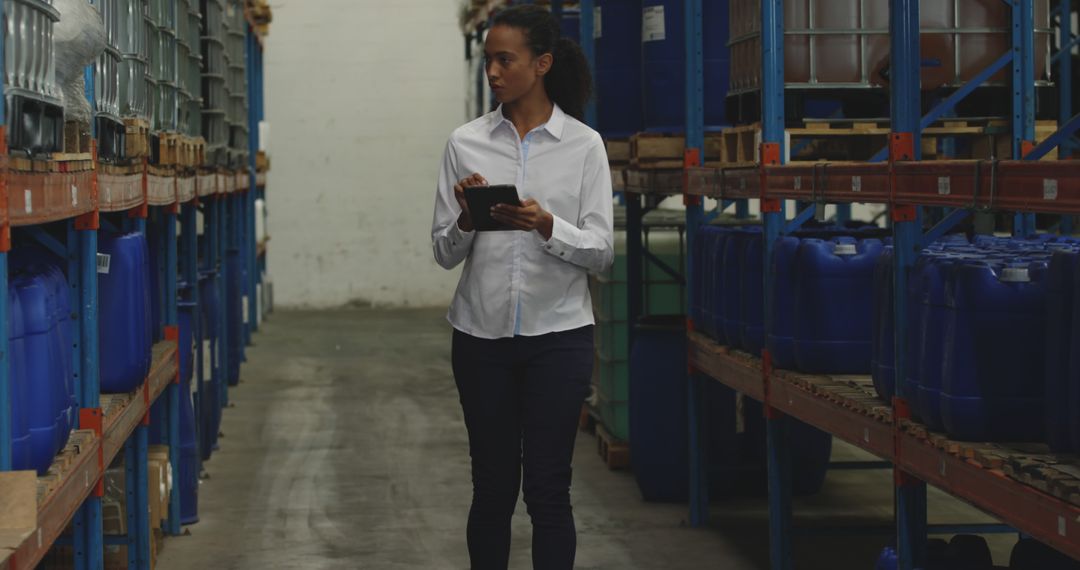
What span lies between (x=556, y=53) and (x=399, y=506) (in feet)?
13.8

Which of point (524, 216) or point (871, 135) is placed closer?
Result: point (524, 216)

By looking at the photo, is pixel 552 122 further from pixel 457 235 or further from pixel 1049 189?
pixel 1049 189

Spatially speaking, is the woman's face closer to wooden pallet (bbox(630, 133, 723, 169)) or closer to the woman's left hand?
the woman's left hand

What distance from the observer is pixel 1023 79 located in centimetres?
638

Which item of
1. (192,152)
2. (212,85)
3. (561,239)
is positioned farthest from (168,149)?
(212,85)

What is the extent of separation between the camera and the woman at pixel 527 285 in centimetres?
445

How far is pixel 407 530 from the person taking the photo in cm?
768

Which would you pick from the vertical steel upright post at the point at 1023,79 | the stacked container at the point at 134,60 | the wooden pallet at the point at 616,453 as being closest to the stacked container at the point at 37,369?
the stacked container at the point at 134,60

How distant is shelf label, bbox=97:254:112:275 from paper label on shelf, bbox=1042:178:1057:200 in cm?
345

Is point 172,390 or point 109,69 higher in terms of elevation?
point 109,69

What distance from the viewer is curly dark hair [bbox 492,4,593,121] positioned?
452cm

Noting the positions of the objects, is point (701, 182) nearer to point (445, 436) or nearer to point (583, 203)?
point (583, 203)

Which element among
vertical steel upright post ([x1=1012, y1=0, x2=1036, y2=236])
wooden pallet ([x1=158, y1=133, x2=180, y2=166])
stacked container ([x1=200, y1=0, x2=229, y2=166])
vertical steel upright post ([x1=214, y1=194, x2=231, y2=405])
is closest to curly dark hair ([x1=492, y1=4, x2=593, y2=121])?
vertical steel upright post ([x1=1012, y1=0, x2=1036, y2=236])

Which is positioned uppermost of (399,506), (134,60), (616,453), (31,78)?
(134,60)
